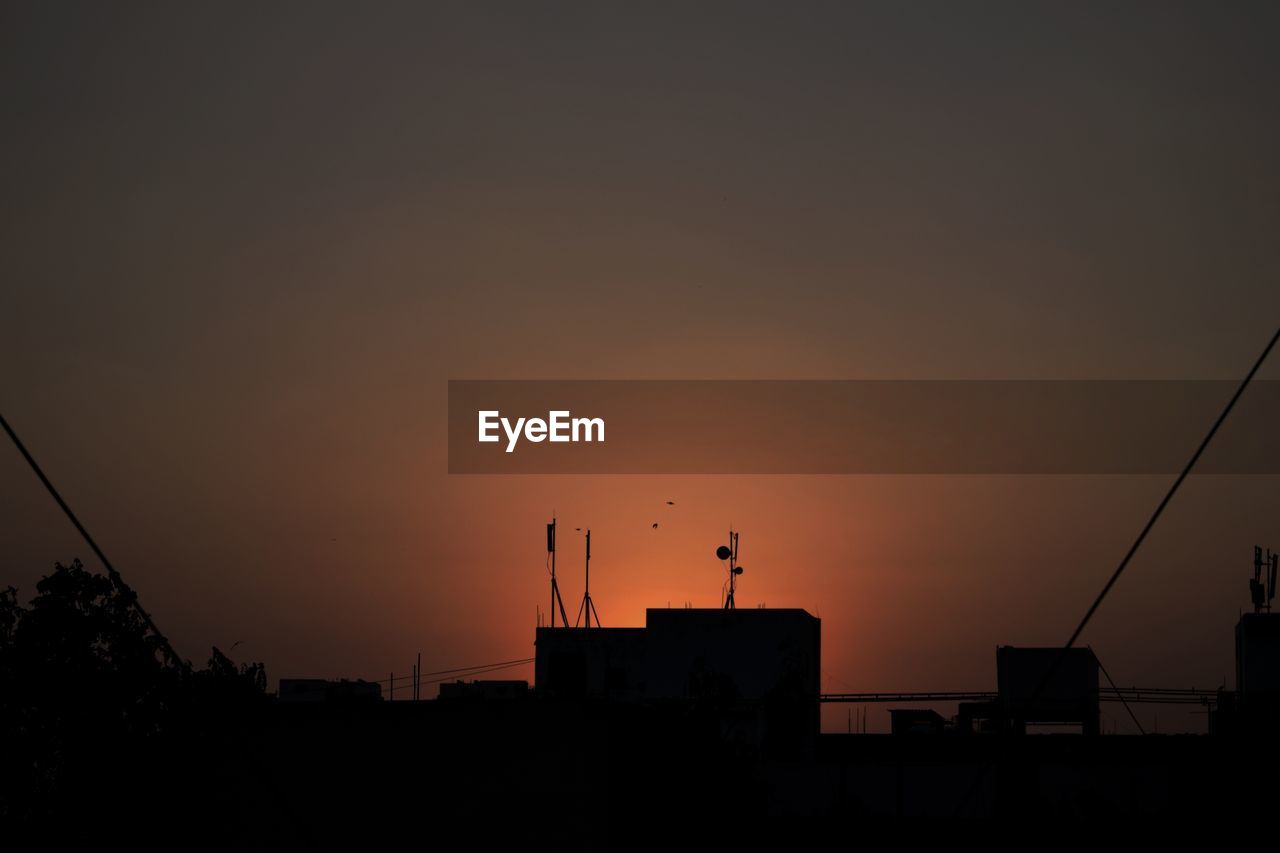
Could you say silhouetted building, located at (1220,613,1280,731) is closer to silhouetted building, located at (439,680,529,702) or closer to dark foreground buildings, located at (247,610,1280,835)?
dark foreground buildings, located at (247,610,1280,835)

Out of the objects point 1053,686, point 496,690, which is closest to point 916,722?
point 1053,686

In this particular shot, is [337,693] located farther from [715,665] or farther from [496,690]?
[715,665]

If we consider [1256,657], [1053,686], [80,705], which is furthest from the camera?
[1053,686]

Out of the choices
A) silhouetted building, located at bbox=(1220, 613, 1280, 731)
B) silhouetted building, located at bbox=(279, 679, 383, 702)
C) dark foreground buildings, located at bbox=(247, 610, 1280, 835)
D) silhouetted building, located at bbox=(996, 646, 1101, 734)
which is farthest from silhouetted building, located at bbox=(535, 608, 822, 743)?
silhouetted building, located at bbox=(279, 679, 383, 702)

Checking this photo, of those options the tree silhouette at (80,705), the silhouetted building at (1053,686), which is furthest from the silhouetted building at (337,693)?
the silhouetted building at (1053,686)

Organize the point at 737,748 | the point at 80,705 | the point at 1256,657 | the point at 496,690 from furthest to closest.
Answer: the point at 1256,657 < the point at 737,748 < the point at 80,705 < the point at 496,690

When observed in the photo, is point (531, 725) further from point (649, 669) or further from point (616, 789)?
point (649, 669)

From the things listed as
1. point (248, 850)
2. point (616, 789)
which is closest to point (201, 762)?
point (248, 850)

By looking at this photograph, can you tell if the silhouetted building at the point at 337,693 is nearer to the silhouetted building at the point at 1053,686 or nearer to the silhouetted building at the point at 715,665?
the silhouetted building at the point at 715,665

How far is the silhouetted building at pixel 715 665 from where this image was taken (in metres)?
76.1

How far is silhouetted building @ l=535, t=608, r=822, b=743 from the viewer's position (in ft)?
250

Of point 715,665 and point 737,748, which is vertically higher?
point 715,665

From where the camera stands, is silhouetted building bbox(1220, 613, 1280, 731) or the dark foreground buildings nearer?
the dark foreground buildings

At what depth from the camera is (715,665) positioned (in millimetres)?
77375
